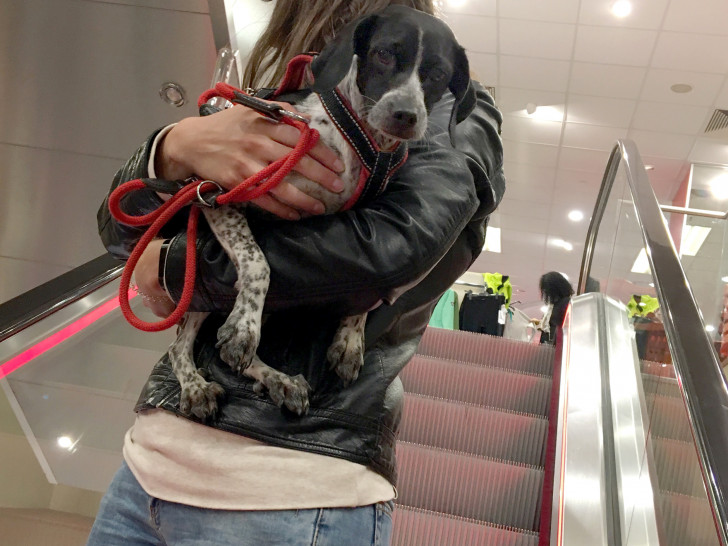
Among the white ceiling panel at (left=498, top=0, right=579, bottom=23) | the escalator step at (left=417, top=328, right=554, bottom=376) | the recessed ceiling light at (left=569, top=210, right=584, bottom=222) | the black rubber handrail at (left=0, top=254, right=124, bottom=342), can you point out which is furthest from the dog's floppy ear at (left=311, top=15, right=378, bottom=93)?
the recessed ceiling light at (left=569, top=210, right=584, bottom=222)

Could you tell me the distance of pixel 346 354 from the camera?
3.20 ft

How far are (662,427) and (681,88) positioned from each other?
6570mm

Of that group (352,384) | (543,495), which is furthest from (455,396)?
(352,384)

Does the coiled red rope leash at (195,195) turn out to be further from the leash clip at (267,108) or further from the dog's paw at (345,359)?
the dog's paw at (345,359)

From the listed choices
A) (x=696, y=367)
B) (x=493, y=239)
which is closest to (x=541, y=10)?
(x=696, y=367)

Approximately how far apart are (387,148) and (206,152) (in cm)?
28

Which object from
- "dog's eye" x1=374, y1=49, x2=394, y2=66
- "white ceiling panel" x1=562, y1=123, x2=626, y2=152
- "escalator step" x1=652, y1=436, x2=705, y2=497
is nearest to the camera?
"dog's eye" x1=374, y1=49, x2=394, y2=66

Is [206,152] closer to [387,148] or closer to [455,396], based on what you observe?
[387,148]

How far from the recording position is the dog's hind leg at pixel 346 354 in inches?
38.5

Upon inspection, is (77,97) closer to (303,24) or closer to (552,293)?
(303,24)

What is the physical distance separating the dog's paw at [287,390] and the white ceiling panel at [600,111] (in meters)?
7.94

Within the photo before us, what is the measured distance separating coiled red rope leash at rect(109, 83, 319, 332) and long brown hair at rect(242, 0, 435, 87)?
0.92 feet

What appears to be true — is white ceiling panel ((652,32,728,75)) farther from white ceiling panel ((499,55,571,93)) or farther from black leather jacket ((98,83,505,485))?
black leather jacket ((98,83,505,485))

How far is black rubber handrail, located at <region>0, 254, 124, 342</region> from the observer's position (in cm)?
214
